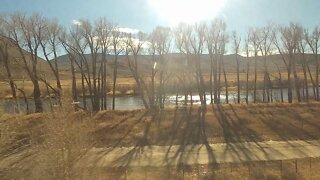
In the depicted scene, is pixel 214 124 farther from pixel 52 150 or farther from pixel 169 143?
pixel 52 150

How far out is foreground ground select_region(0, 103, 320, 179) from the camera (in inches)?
822

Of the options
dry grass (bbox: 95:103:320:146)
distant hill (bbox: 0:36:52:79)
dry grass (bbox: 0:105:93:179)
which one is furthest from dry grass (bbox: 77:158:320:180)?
distant hill (bbox: 0:36:52:79)

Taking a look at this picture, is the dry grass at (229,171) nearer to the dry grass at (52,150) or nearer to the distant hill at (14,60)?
the dry grass at (52,150)

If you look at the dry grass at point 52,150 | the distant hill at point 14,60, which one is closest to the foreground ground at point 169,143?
the dry grass at point 52,150

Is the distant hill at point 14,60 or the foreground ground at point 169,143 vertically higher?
the distant hill at point 14,60

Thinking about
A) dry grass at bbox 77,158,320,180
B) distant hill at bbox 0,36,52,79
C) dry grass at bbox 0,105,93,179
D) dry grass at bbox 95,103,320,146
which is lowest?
dry grass at bbox 77,158,320,180

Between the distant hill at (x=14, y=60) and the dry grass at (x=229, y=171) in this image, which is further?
the distant hill at (x=14, y=60)

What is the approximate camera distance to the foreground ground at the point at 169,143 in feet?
68.5

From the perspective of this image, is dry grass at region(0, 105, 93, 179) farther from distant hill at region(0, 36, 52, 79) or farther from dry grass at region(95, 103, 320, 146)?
distant hill at region(0, 36, 52, 79)

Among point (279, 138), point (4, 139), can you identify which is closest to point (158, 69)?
point (279, 138)

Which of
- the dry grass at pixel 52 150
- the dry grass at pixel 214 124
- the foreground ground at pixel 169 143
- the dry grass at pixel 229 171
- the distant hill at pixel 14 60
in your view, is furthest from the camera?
the distant hill at pixel 14 60

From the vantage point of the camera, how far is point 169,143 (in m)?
43.5

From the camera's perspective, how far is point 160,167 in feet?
108

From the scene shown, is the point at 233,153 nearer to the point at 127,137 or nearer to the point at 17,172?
the point at 127,137
